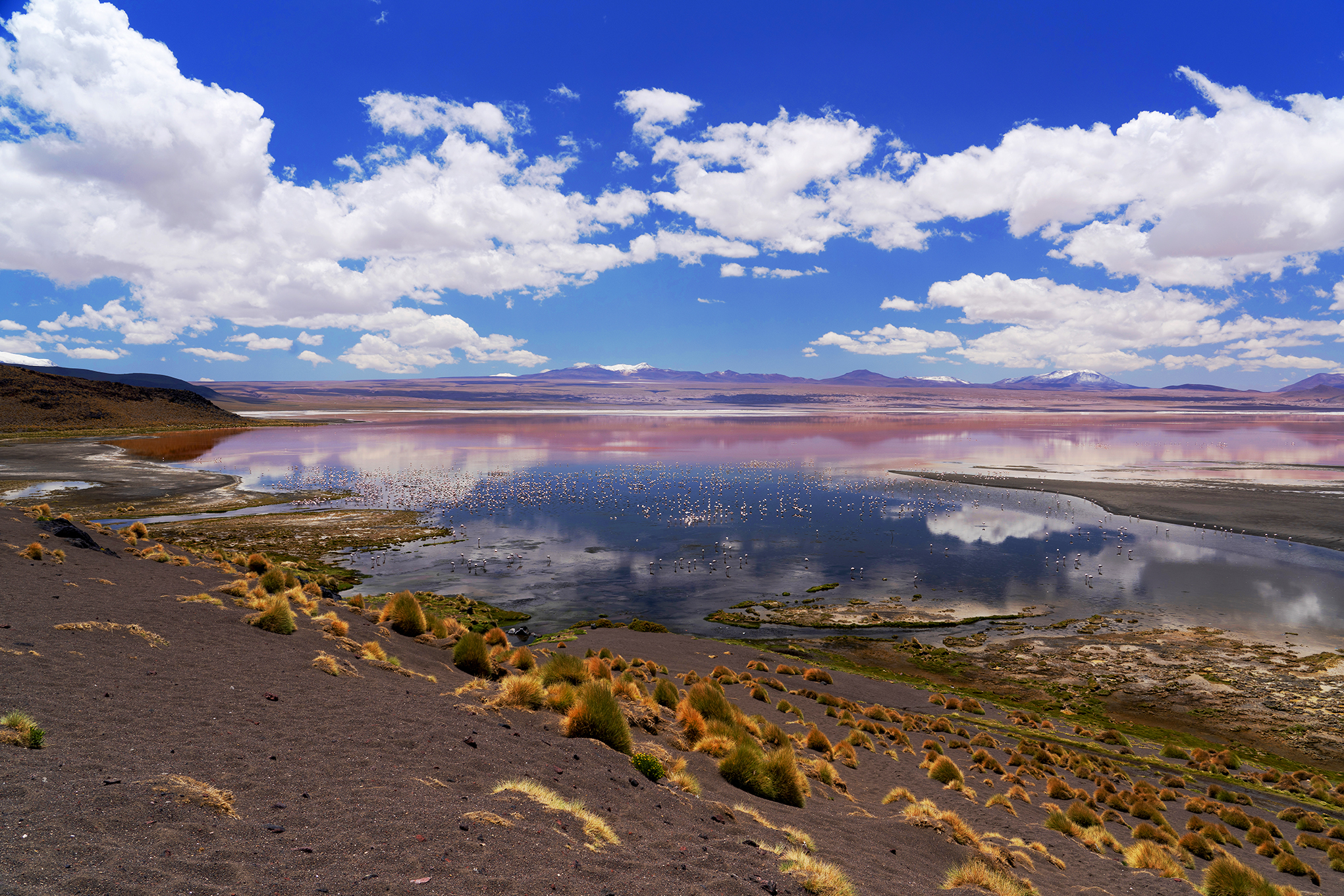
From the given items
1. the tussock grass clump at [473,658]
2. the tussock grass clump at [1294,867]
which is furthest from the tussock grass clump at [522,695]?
the tussock grass clump at [1294,867]

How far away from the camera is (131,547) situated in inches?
744

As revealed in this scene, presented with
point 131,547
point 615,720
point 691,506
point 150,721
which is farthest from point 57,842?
point 691,506

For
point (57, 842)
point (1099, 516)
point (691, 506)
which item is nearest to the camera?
point (57, 842)

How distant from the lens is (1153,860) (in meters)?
10.7

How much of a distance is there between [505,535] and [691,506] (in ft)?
53.1

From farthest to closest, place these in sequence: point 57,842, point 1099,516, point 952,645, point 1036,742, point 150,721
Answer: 1. point 1099,516
2. point 952,645
3. point 1036,742
4. point 150,721
5. point 57,842

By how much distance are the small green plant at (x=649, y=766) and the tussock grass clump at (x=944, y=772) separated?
7.43 meters

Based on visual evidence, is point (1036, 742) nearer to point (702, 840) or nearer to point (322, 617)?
point (702, 840)

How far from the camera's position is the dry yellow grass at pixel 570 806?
6.97 meters

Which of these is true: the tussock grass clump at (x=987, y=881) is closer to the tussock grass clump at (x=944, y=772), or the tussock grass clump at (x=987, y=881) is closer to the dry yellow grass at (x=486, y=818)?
the tussock grass clump at (x=944, y=772)

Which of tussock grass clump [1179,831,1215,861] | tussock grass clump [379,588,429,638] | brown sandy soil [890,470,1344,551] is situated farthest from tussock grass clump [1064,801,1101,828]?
brown sandy soil [890,470,1344,551]

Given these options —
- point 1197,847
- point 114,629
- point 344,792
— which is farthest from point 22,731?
point 1197,847

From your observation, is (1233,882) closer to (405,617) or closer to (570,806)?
(570,806)

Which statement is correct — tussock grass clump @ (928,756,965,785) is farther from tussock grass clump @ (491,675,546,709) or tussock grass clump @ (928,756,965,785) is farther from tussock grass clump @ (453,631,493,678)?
tussock grass clump @ (453,631,493,678)
